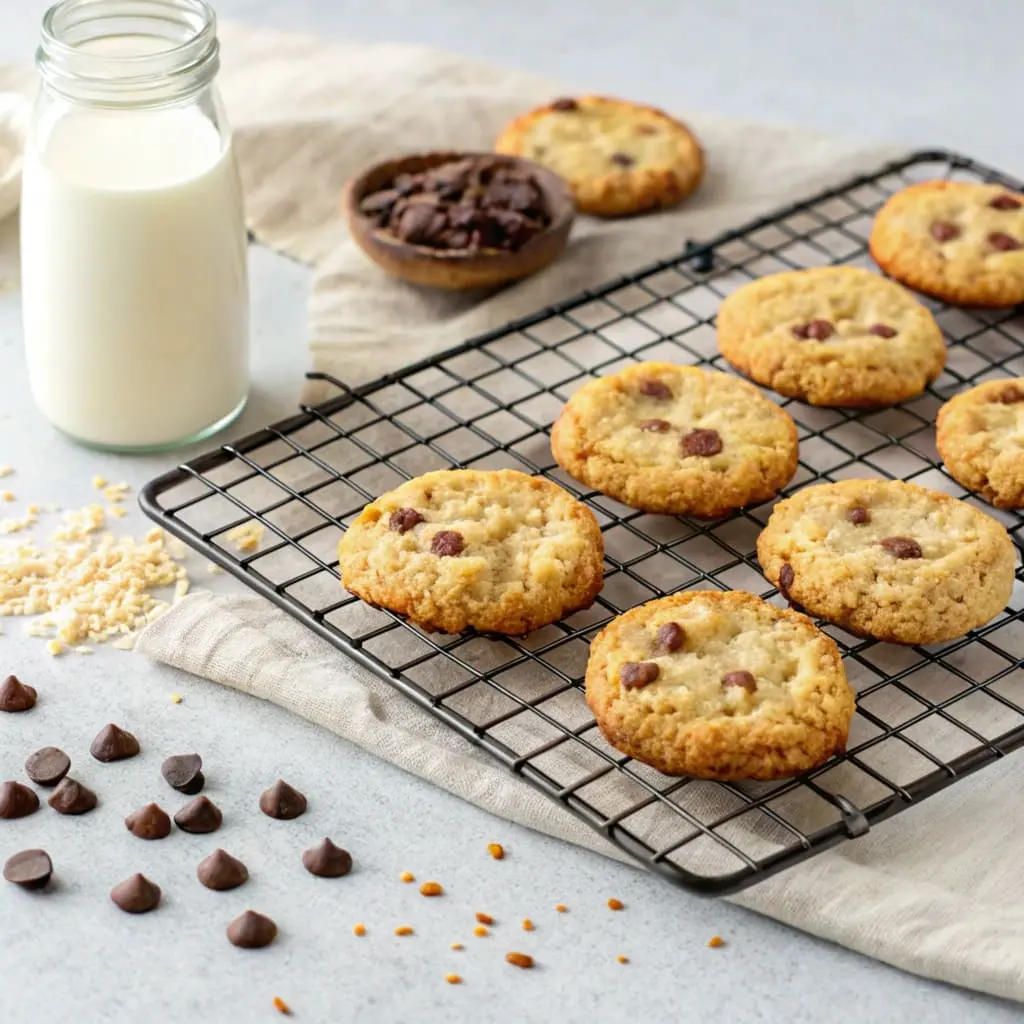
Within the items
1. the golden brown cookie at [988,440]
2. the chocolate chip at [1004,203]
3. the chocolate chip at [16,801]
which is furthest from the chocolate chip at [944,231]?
the chocolate chip at [16,801]

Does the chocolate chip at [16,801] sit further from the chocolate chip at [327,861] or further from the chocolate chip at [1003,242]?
the chocolate chip at [1003,242]

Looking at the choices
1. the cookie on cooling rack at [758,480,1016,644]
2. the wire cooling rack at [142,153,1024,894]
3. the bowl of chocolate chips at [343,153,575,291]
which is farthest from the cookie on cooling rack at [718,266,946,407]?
the bowl of chocolate chips at [343,153,575,291]

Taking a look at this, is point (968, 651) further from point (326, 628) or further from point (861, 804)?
point (326, 628)

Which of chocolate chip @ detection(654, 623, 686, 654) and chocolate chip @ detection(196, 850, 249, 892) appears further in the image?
chocolate chip @ detection(654, 623, 686, 654)

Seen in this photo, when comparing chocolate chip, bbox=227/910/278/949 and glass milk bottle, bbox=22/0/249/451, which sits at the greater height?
glass milk bottle, bbox=22/0/249/451

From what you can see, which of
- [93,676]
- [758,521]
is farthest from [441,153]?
[93,676]

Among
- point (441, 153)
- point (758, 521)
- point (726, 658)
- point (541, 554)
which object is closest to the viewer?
point (726, 658)

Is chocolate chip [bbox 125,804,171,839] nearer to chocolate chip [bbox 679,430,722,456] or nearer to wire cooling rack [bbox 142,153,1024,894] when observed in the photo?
wire cooling rack [bbox 142,153,1024,894]
